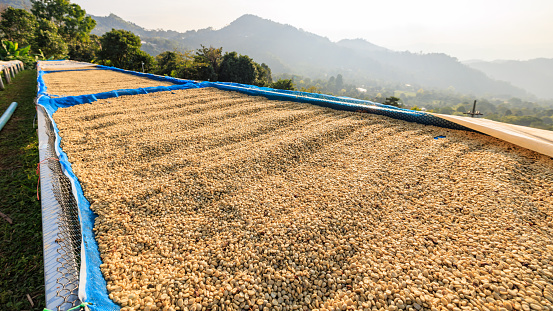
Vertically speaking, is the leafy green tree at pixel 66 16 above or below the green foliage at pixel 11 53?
above

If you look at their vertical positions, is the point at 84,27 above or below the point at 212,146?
above

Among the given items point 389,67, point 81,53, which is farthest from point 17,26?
point 389,67

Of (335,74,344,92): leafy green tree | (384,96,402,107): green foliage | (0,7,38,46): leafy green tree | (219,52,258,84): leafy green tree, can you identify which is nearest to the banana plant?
(0,7,38,46): leafy green tree

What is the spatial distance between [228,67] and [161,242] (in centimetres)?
1795

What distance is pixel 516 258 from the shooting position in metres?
1.96

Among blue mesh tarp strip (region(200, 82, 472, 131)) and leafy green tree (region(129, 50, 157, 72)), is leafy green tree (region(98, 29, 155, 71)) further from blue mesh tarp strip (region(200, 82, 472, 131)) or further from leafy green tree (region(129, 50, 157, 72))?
blue mesh tarp strip (region(200, 82, 472, 131))

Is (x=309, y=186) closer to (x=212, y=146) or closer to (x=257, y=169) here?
A: (x=257, y=169)

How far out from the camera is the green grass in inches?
71.1

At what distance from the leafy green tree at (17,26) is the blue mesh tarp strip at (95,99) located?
2444 centimetres

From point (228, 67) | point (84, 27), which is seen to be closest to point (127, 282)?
point (228, 67)

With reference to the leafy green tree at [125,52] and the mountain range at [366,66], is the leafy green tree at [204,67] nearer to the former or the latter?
the leafy green tree at [125,52]

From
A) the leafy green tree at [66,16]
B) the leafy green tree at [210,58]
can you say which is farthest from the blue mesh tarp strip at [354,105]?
the leafy green tree at [66,16]

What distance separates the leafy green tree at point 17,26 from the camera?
2383 centimetres

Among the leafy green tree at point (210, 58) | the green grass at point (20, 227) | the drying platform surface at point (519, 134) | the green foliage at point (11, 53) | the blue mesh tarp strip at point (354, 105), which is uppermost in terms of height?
the leafy green tree at point (210, 58)
